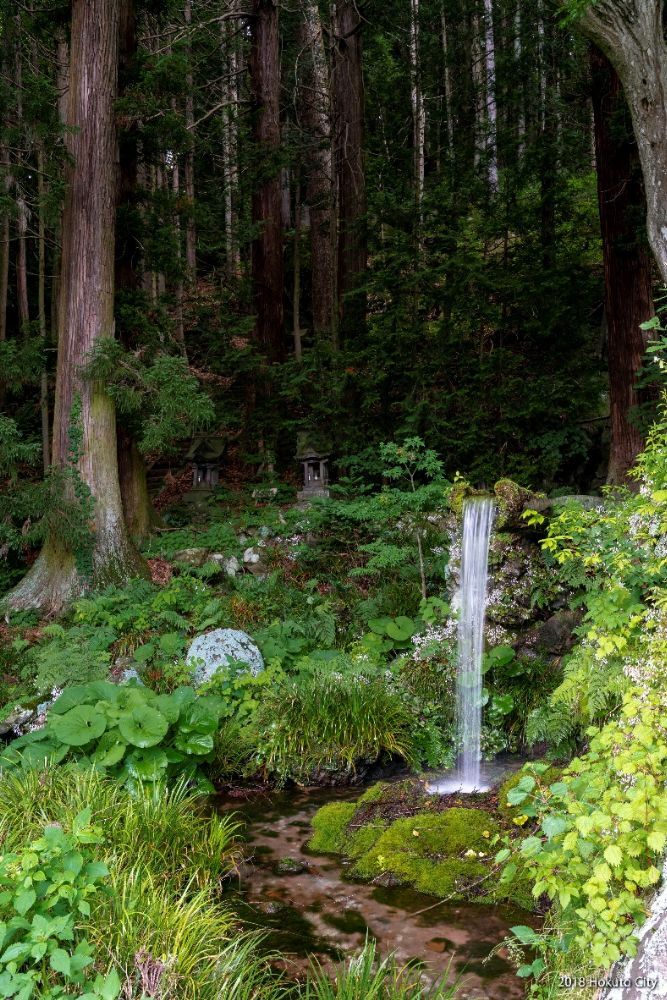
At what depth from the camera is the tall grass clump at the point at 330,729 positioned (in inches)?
216

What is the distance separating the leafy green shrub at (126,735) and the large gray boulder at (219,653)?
51.4 inches

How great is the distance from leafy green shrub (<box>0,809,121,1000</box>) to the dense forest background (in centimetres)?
521

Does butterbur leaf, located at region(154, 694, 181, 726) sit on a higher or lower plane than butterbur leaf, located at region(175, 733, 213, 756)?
higher

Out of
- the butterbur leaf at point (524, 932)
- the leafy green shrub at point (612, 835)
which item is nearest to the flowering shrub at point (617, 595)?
the leafy green shrub at point (612, 835)

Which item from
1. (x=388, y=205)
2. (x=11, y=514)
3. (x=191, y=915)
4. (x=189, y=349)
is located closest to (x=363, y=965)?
(x=191, y=915)

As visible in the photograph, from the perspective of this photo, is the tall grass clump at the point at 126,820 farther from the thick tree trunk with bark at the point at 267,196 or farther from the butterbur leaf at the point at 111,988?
the thick tree trunk with bark at the point at 267,196

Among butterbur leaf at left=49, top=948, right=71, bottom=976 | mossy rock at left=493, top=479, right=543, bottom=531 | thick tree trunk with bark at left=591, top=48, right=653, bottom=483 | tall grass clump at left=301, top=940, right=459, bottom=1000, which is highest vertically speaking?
thick tree trunk with bark at left=591, top=48, right=653, bottom=483

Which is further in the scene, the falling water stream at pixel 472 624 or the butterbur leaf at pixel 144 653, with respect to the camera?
the butterbur leaf at pixel 144 653

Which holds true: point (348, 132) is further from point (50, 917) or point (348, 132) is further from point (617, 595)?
point (50, 917)

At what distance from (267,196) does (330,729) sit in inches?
364

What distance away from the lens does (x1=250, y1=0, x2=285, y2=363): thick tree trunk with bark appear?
11.4 metres

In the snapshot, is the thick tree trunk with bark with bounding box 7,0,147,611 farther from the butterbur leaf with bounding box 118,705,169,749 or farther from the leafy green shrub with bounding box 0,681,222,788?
the butterbur leaf with bounding box 118,705,169,749

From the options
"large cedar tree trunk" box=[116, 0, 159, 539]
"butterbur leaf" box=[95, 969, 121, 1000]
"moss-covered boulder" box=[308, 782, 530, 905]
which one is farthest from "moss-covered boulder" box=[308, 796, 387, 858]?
"large cedar tree trunk" box=[116, 0, 159, 539]

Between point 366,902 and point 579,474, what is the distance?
6422mm
